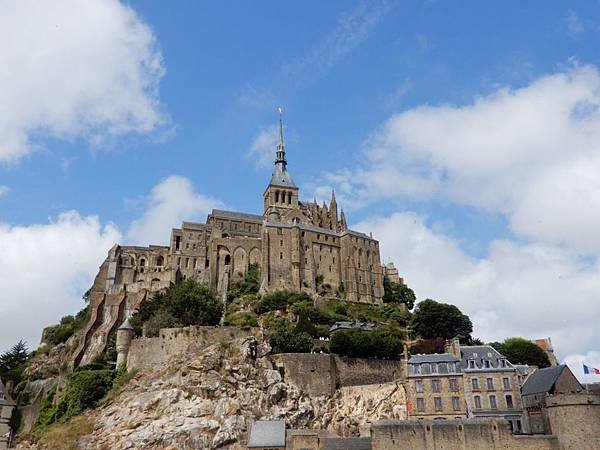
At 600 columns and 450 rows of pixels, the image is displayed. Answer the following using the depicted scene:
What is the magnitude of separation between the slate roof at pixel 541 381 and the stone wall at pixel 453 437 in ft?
21.9

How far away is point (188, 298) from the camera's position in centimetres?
5656

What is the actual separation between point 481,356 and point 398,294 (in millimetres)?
41197

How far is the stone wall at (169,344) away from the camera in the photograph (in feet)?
158

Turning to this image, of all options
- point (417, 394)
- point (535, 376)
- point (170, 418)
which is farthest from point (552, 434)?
point (170, 418)

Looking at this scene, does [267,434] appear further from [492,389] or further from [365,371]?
[492,389]

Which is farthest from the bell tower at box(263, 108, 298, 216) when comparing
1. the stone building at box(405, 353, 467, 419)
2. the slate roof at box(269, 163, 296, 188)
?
the stone building at box(405, 353, 467, 419)

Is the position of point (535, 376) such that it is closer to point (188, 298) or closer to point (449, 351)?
point (449, 351)

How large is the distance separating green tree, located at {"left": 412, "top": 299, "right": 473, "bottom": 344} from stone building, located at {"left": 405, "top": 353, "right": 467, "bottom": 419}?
772 inches

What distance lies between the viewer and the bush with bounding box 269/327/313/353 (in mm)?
49219

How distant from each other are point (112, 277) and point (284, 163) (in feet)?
142

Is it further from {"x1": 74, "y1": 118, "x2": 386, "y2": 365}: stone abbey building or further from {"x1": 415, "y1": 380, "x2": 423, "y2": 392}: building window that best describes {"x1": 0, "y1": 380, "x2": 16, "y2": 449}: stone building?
{"x1": 415, "y1": 380, "x2": 423, "y2": 392}: building window

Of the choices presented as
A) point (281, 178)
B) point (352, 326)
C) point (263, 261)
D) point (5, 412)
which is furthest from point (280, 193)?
point (5, 412)

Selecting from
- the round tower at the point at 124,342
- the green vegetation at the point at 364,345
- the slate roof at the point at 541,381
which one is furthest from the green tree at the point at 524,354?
the round tower at the point at 124,342

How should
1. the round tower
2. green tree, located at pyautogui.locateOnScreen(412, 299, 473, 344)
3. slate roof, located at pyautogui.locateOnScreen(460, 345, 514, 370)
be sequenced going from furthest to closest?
green tree, located at pyautogui.locateOnScreen(412, 299, 473, 344)
the round tower
slate roof, located at pyautogui.locateOnScreen(460, 345, 514, 370)
